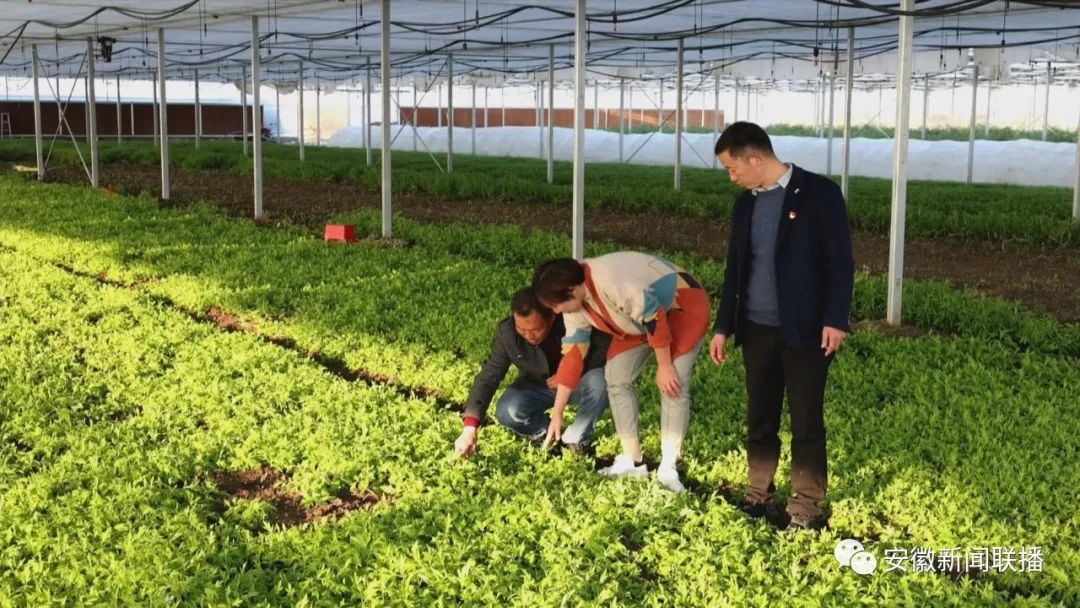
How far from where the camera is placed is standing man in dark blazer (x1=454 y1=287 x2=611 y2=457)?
207 inches

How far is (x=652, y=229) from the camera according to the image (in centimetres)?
1556

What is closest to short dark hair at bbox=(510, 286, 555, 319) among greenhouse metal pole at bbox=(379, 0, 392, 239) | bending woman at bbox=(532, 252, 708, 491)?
bending woman at bbox=(532, 252, 708, 491)

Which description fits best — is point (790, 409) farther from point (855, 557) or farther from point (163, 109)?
point (163, 109)

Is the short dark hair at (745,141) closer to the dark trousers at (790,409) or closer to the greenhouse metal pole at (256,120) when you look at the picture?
the dark trousers at (790,409)

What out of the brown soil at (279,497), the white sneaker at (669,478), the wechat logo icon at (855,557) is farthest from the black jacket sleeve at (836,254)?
the brown soil at (279,497)

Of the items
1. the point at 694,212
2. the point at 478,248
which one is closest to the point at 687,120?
the point at 694,212

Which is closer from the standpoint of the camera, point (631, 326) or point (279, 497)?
point (631, 326)

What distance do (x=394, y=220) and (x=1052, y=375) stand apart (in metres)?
10.0

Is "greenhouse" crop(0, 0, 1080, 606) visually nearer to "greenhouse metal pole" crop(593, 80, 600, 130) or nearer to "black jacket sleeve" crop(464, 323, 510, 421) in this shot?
"black jacket sleeve" crop(464, 323, 510, 421)

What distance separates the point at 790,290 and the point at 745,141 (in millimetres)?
646

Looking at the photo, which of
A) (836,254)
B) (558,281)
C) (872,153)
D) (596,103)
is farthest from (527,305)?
(596,103)

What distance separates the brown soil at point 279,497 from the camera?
5.06m

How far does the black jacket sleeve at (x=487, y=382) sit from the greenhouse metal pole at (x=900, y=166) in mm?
4590

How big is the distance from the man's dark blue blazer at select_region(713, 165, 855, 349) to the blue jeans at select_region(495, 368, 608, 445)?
1.35m
